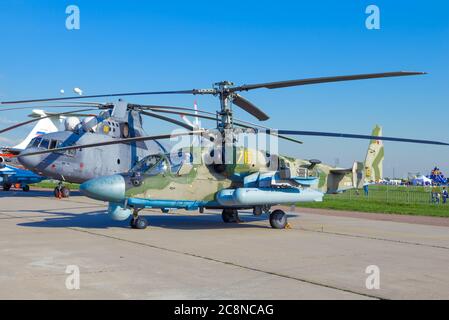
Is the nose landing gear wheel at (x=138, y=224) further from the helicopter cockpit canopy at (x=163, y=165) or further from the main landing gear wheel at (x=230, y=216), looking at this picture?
the main landing gear wheel at (x=230, y=216)

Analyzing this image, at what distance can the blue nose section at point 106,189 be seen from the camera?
39.2 feet

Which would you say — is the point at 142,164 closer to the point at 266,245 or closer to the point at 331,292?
the point at 266,245

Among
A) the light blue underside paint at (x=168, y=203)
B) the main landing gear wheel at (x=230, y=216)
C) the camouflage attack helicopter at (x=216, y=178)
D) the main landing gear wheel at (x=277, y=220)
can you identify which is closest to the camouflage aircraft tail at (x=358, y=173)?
the camouflage attack helicopter at (x=216, y=178)

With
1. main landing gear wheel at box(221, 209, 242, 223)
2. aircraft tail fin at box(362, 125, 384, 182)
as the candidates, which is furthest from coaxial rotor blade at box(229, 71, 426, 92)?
aircraft tail fin at box(362, 125, 384, 182)

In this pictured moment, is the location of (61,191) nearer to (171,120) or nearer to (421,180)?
(171,120)

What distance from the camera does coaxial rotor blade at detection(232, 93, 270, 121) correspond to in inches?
491

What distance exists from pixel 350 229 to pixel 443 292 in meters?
8.18

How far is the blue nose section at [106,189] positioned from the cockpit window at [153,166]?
810 mm

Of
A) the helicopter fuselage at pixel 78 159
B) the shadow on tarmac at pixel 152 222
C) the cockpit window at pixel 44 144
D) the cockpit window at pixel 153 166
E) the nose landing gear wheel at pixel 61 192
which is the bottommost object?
the shadow on tarmac at pixel 152 222

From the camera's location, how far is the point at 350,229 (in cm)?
1450

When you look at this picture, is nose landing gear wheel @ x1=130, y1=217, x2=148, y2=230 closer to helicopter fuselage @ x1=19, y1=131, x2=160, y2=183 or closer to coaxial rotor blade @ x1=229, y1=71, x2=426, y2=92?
coaxial rotor blade @ x1=229, y1=71, x2=426, y2=92

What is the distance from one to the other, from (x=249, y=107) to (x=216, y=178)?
2364 mm

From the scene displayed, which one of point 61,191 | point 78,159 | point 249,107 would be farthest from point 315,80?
point 61,191

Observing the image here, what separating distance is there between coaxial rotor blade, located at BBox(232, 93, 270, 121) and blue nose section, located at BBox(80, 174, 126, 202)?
143 inches
